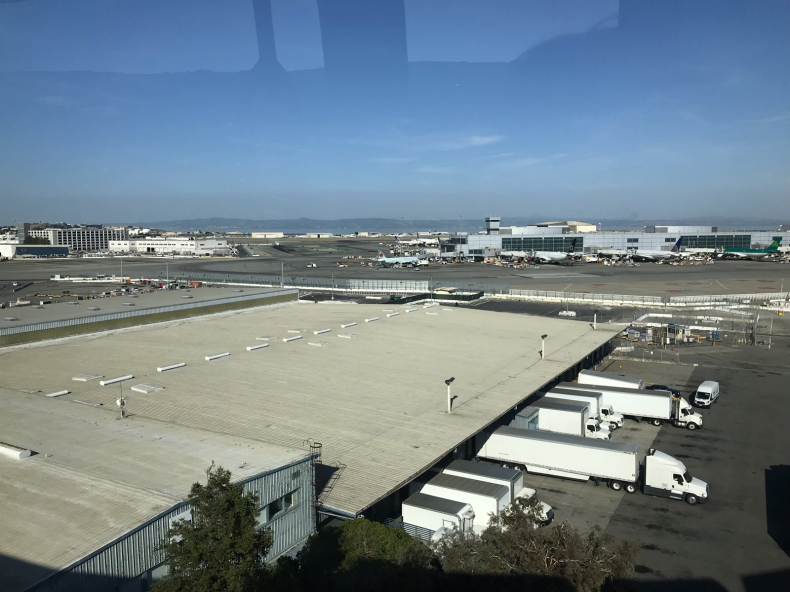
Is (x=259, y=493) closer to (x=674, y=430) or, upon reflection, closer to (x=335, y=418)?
(x=335, y=418)

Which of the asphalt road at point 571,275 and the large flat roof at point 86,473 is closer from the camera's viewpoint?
the large flat roof at point 86,473

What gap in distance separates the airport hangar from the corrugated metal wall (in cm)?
3

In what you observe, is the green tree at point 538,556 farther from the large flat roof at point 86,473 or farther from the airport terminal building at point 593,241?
the airport terminal building at point 593,241

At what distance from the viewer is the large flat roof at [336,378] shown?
59.7ft

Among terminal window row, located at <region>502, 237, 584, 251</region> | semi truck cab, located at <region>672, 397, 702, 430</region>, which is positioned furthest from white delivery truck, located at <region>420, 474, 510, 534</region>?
terminal window row, located at <region>502, 237, 584, 251</region>

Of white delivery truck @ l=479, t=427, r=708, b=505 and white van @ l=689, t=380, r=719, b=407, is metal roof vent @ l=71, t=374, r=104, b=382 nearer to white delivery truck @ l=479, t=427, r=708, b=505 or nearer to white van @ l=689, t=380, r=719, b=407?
white delivery truck @ l=479, t=427, r=708, b=505

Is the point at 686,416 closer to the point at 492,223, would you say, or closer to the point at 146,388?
the point at 146,388

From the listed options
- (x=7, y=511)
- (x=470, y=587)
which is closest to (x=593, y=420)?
(x=470, y=587)

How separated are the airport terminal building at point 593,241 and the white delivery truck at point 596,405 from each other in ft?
348

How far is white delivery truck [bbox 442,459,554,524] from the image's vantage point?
18.3m

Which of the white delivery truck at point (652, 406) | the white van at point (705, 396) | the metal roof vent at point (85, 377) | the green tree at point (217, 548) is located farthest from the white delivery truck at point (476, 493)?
the white van at point (705, 396)

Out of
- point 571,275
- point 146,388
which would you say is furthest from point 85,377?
point 571,275

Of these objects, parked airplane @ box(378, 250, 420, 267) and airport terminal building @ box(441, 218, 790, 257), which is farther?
airport terminal building @ box(441, 218, 790, 257)

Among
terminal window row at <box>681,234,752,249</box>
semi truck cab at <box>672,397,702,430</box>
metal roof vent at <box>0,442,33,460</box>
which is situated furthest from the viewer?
terminal window row at <box>681,234,752,249</box>
